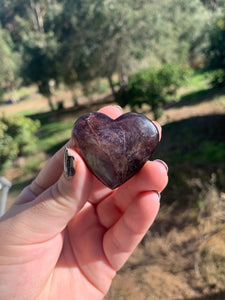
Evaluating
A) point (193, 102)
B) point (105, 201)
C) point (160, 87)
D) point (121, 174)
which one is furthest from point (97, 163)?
point (193, 102)

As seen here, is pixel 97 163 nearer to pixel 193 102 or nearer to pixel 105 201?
pixel 105 201

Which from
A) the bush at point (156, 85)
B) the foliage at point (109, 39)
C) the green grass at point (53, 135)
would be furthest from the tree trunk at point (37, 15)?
the bush at point (156, 85)

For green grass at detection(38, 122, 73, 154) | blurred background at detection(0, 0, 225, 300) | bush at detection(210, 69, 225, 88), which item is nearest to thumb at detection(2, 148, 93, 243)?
blurred background at detection(0, 0, 225, 300)

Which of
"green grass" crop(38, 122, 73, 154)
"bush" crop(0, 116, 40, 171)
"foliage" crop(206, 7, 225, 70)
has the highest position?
"foliage" crop(206, 7, 225, 70)

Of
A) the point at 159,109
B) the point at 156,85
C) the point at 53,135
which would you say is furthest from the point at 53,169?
the point at 53,135

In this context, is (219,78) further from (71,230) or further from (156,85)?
(71,230)

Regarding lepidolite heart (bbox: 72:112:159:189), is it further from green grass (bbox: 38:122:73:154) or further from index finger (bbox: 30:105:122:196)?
green grass (bbox: 38:122:73:154)
